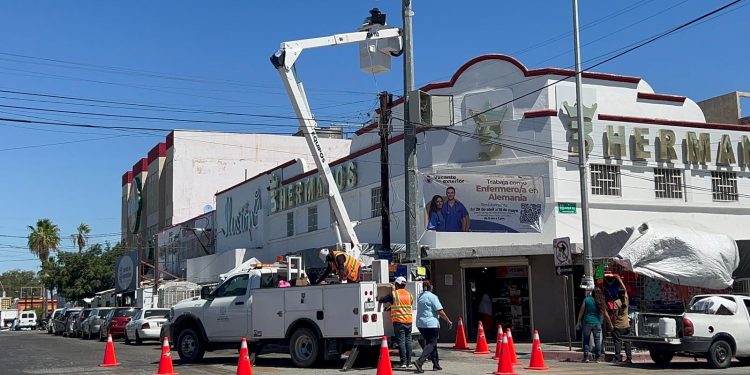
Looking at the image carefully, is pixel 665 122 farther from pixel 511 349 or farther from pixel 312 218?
pixel 312 218

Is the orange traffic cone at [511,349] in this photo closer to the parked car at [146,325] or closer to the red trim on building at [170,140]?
the parked car at [146,325]

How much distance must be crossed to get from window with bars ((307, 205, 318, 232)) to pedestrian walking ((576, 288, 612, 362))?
55.7 ft

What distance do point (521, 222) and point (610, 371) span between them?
9.58 meters

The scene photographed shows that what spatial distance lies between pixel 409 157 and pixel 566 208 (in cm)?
697

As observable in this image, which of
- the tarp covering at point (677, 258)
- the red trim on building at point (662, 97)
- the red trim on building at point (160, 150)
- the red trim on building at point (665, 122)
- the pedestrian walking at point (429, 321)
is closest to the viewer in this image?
the pedestrian walking at point (429, 321)

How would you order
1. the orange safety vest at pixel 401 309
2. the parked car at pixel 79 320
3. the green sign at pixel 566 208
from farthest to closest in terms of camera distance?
the parked car at pixel 79 320 → the green sign at pixel 566 208 → the orange safety vest at pixel 401 309

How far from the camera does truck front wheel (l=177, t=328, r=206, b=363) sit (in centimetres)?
1772

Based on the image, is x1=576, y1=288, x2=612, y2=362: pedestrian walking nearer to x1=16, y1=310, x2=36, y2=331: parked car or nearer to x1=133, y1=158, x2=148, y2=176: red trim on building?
x1=133, y1=158, x2=148, y2=176: red trim on building

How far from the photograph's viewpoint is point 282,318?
16.2 m

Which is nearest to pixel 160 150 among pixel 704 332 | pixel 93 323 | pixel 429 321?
pixel 93 323

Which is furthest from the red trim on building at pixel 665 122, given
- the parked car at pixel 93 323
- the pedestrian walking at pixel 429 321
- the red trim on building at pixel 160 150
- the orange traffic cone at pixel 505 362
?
the red trim on building at pixel 160 150

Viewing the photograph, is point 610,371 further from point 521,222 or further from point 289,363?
point 521,222

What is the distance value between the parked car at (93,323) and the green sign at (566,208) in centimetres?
2233

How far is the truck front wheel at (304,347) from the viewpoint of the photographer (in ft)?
51.2
